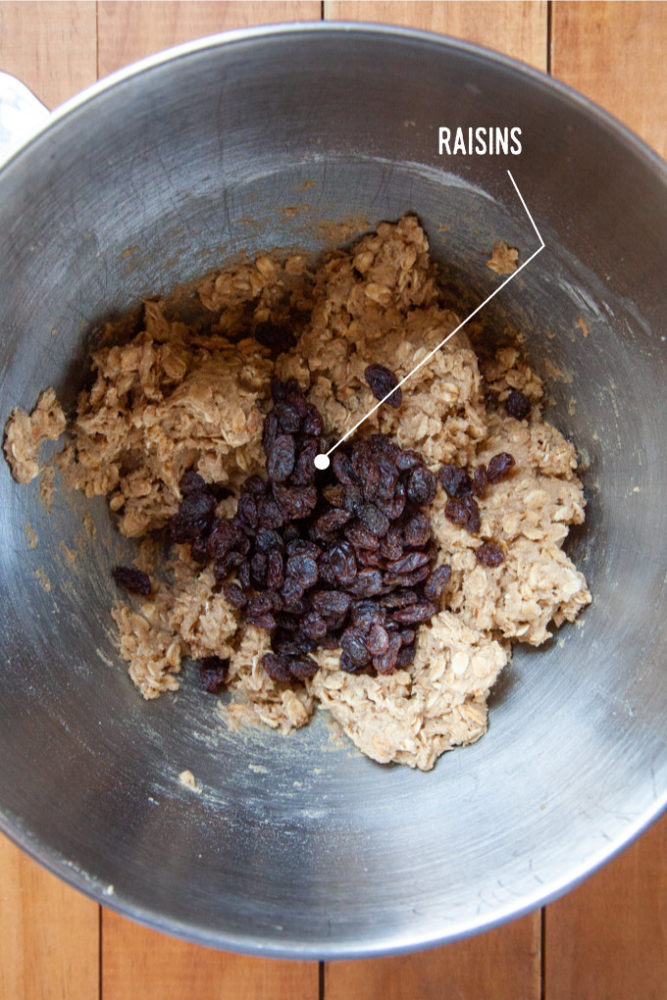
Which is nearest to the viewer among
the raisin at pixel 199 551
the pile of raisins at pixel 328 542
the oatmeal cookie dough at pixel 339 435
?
the oatmeal cookie dough at pixel 339 435

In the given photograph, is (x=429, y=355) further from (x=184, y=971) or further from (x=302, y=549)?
(x=184, y=971)

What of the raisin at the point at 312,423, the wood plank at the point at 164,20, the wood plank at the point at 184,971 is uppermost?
the wood plank at the point at 164,20

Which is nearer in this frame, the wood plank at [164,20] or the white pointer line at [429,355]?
→ the white pointer line at [429,355]

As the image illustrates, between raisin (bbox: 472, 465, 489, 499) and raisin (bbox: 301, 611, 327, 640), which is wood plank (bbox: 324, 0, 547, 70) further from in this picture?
raisin (bbox: 301, 611, 327, 640)

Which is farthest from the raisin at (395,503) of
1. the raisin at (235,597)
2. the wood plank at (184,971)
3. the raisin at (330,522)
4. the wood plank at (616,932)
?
the wood plank at (184,971)

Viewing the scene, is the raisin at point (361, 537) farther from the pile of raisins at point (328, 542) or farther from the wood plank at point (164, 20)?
the wood plank at point (164, 20)

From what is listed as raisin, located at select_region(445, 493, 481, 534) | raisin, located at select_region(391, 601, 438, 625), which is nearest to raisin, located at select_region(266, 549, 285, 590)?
raisin, located at select_region(391, 601, 438, 625)
